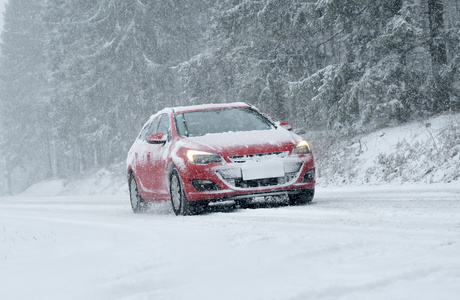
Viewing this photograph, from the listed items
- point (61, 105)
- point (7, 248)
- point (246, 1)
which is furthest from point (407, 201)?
point (61, 105)

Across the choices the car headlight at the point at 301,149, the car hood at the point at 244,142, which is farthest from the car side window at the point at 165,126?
the car headlight at the point at 301,149

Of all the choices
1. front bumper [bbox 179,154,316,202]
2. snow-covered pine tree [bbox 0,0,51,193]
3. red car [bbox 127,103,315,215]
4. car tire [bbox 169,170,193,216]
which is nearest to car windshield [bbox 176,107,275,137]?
red car [bbox 127,103,315,215]

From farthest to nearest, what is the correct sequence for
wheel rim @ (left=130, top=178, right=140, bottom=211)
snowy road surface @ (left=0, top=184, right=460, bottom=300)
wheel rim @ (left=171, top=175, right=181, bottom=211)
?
wheel rim @ (left=130, top=178, right=140, bottom=211) → wheel rim @ (left=171, top=175, right=181, bottom=211) → snowy road surface @ (left=0, top=184, right=460, bottom=300)

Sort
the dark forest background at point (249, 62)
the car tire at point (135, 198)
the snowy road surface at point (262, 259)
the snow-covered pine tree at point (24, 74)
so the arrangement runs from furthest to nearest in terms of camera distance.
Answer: the snow-covered pine tree at point (24, 74) → the dark forest background at point (249, 62) → the car tire at point (135, 198) → the snowy road surface at point (262, 259)

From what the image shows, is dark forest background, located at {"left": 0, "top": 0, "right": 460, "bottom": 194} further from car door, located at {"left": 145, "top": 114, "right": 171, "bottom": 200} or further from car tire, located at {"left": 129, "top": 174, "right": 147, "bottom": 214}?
car door, located at {"left": 145, "top": 114, "right": 171, "bottom": 200}

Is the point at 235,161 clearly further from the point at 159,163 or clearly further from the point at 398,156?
the point at 398,156

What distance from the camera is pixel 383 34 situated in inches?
589

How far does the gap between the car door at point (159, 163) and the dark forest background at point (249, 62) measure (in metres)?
7.12

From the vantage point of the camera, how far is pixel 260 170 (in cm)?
791

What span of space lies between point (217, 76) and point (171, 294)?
75.1 ft

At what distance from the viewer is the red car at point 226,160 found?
7.92 meters

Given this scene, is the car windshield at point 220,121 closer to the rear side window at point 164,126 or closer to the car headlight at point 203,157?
the rear side window at point 164,126

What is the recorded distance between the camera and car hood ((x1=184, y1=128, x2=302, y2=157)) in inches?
315

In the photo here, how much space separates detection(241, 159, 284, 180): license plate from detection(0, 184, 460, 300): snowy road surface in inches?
45.6
